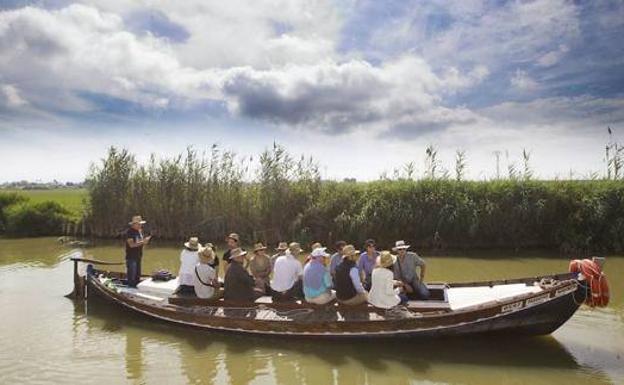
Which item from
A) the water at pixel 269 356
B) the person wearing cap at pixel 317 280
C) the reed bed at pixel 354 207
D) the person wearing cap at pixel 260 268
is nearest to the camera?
the water at pixel 269 356

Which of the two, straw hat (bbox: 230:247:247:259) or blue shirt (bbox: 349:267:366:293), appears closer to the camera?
blue shirt (bbox: 349:267:366:293)

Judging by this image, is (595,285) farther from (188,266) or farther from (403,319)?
(188,266)

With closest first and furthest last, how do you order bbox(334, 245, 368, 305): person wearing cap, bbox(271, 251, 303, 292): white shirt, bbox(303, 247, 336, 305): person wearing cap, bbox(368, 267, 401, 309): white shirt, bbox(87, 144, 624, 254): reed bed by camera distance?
bbox(368, 267, 401, 309): white shirt → bbox(334, 245, 368, 305): person wearing cap → bbox(303, 247, 336, 305): person wearing cap → bbox(271, 251, 303, 292): white shirt → bbox(87, 144, 624, 254): reed bed

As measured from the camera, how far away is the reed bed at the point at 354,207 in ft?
63.2

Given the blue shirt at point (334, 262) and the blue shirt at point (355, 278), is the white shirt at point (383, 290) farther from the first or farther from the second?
the blue shirt at point (334, 262)

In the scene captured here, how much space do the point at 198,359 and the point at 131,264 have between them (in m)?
4.07

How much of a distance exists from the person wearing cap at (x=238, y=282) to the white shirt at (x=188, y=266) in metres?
0.95

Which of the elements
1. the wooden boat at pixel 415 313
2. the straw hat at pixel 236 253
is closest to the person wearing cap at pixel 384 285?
the wooden boat at pixel 415 313

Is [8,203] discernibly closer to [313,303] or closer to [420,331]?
[313,303]

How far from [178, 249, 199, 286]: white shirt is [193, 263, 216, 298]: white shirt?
16.9 inches

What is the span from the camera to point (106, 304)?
12.5 m

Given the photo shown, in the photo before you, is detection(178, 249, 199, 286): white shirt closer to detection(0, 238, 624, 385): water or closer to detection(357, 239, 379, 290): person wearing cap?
detection(0, 238, 624, 385): water

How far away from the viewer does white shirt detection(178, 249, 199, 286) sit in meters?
11.1

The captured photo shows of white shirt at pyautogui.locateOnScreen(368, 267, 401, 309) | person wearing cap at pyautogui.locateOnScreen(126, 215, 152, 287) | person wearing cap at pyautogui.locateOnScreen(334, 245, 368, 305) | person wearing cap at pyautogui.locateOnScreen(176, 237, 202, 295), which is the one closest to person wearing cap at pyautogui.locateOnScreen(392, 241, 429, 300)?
white shirt at pyautogui.locateOnScreen(368, 267, 401, 309)
